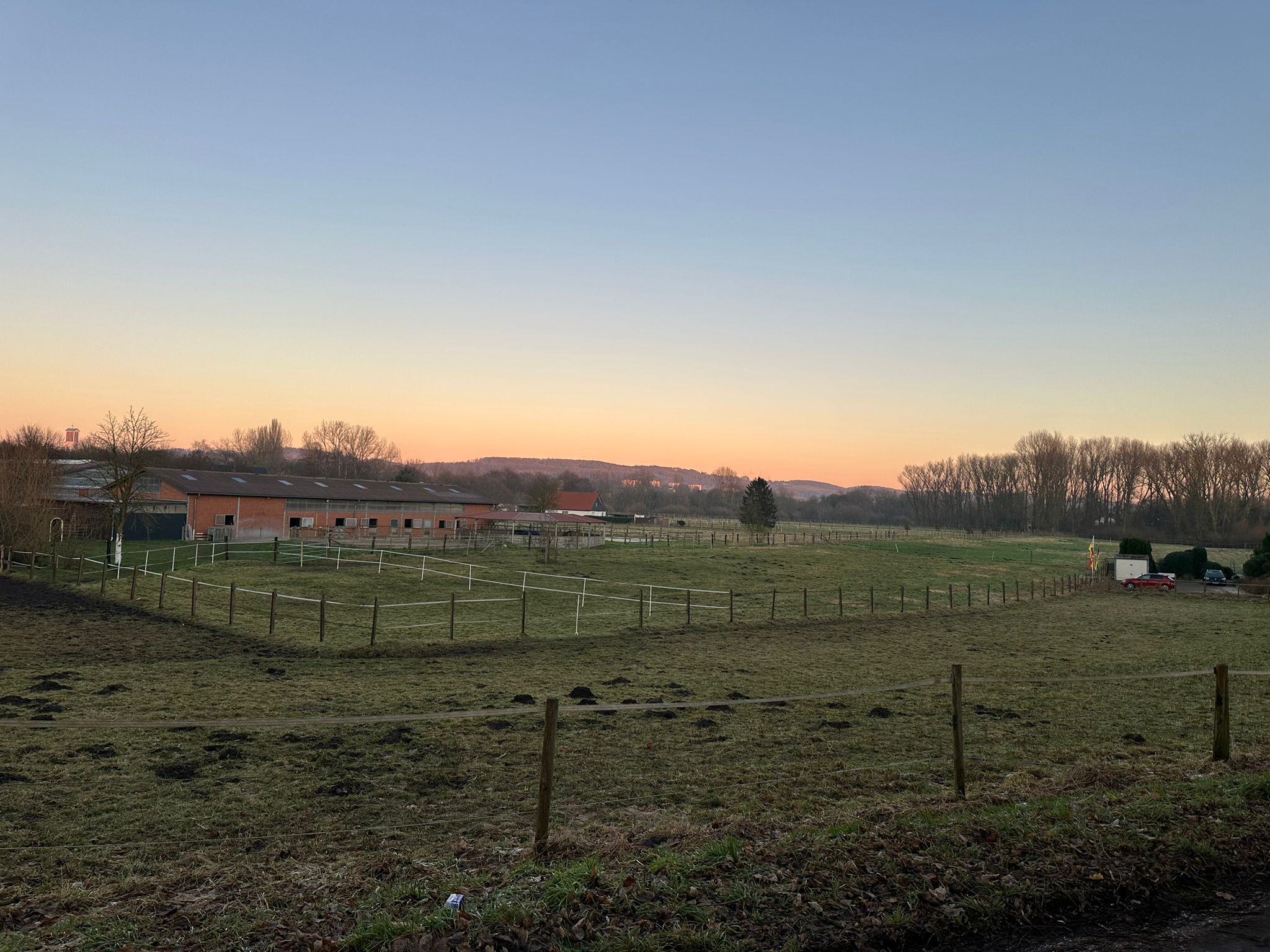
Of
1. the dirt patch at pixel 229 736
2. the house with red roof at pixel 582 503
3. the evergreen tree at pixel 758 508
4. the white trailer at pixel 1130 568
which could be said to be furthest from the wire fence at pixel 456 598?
the house with red roof at pixel 582 503

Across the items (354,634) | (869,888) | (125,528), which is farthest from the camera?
(125,528)

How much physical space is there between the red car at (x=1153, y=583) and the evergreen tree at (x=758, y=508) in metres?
41.6

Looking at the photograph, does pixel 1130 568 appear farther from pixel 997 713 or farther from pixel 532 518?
pixel 532 518

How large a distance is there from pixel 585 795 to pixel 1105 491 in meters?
145

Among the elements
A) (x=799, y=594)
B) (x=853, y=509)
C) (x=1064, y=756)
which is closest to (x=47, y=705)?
(x=1064, y=756)

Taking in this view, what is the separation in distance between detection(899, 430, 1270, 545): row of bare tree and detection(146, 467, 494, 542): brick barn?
9554 centimetres

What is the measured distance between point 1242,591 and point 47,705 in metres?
48.6

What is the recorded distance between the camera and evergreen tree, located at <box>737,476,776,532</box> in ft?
273

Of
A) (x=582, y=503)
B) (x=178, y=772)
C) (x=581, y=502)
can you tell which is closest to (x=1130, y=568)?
(x=178, y=772)

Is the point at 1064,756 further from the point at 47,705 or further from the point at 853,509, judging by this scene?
the point at 853,509

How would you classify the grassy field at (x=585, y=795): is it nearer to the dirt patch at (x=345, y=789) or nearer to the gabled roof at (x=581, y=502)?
the dirt patch at (x=345, y=789)

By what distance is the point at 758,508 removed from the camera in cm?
8375

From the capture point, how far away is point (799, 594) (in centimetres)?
3509

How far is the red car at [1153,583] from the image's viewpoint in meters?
41.7
